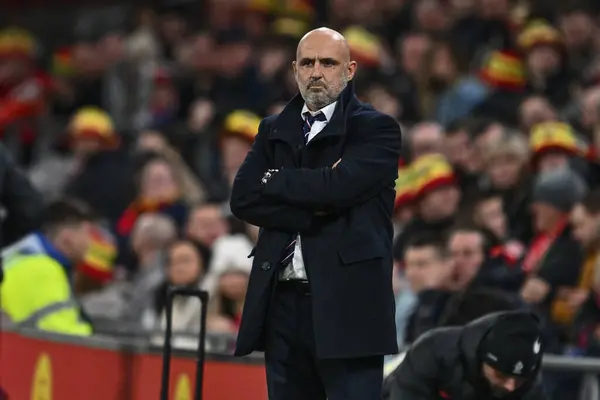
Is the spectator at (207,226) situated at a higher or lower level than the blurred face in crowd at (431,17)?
lower

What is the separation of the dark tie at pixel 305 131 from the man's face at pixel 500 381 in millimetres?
1500

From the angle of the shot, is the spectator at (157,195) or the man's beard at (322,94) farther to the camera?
the spectator at (157,195)

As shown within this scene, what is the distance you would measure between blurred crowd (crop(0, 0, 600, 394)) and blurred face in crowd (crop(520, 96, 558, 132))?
2 cm

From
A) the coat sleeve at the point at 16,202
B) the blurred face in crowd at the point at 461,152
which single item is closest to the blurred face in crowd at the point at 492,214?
the blurred face in crowd at the point at 461,152

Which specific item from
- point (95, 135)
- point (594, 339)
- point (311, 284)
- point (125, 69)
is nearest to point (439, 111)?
point (95, 135)

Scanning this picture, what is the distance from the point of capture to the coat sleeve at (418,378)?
705 cm

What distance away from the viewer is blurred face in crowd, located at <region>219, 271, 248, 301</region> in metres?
10.6

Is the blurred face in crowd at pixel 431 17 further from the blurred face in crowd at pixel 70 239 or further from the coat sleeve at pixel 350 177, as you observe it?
the coat sleeve at pixel 350 177

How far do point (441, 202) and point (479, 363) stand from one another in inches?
170

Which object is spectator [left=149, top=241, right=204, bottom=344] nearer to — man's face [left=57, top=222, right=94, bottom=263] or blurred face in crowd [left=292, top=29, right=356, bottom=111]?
man's face [left=57, top=222, right=94, bottom=263]

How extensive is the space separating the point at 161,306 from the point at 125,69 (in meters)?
6.61

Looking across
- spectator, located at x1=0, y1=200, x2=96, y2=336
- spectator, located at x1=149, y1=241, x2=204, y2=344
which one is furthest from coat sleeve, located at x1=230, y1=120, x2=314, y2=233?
spectator, located at x1=149, y1=241, x2=204, y2=344

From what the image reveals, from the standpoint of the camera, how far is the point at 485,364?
6.93 m

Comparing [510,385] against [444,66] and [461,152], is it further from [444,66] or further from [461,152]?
[444,66]
